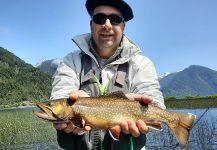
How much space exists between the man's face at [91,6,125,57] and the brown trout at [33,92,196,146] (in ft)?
3.07

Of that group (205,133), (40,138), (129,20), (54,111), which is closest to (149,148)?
(205,133)

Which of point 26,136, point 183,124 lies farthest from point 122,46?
point 26,136

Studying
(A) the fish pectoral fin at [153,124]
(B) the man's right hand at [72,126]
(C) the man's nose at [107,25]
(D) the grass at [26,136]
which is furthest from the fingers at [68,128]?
(D) the grass at [26,136]

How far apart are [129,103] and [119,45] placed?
3.79 feet

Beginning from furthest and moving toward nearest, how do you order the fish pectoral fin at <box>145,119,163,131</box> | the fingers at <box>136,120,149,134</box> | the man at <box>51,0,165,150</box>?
the man at <box>51,0,165,150</box>
the fish pectoral fin at <box>145,119,163,131</box>
the fingers at <box>136,120,149,134</box>

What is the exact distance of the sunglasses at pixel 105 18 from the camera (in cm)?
530

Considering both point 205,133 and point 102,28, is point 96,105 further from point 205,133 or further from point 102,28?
point 205,133

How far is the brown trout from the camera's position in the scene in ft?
14.6

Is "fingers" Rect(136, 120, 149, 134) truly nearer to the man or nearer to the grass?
the man

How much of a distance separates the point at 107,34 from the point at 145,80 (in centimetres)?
82

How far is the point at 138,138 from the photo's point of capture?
4.90m

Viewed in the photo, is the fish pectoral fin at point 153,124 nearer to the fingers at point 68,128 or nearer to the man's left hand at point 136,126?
the man's left hand at point 136,126

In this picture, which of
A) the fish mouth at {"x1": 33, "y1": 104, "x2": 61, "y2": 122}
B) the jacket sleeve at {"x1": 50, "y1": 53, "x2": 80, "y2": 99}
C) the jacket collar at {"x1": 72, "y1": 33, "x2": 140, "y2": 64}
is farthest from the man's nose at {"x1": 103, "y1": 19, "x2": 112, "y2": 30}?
the fish mouth at {"x1": 33, "y1": 104, "x2": 61, "y2": 122}

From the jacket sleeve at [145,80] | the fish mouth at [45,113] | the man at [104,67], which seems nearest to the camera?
the fish mouth at [45,113]
